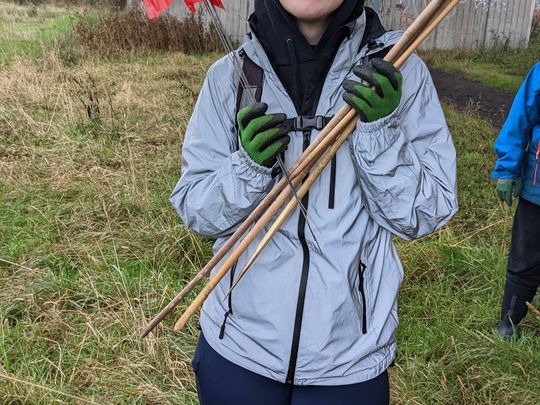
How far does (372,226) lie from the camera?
1.48 metres

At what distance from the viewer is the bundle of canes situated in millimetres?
1352

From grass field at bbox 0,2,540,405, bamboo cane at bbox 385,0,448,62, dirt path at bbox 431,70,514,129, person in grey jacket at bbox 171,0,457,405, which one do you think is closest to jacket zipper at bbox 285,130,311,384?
person in grey jacket at bbox 171,0,457,405

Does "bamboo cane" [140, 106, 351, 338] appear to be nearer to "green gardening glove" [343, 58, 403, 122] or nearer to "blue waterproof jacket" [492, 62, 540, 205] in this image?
"green gardening glove" [343, 58, 403, 122]

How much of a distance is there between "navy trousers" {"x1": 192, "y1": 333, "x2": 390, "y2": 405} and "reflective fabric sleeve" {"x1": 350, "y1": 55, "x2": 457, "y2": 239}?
15.9 inches

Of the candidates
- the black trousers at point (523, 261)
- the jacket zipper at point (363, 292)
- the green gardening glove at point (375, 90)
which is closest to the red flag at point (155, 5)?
the green gardening glove at point (375, 90)

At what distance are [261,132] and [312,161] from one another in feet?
0.46

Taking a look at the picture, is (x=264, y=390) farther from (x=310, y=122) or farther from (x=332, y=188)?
(x=310, y=122)

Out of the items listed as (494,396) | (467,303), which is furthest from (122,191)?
(494,396)

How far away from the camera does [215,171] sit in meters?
1.47

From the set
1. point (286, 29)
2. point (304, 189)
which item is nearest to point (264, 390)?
point (304, 189)

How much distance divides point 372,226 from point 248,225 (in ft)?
1.00

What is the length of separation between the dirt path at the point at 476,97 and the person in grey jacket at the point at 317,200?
5.64 meters

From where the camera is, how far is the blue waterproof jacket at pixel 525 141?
2.72m

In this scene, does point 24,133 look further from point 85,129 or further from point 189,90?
point 189,90
